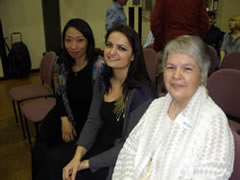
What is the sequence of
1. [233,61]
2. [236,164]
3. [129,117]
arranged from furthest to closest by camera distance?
[233,61] < [129,117] < [236,164]

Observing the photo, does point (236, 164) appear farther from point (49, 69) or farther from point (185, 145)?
point (49, 69)

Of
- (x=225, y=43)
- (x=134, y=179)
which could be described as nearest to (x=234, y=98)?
(x=134, y=179)

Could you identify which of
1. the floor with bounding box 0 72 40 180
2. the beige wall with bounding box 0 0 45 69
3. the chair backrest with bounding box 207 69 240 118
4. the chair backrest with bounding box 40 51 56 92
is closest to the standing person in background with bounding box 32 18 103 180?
the floor with bounding box 0 72 40 180

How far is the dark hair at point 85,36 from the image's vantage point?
1.79 metres

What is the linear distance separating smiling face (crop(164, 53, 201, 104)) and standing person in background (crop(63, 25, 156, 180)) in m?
0.35

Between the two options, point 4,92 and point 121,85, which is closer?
point 121,85

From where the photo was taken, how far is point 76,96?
6.04 feet

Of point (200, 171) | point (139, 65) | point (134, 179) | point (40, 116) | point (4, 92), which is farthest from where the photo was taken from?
point (4, 92)

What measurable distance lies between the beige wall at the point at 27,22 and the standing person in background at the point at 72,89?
10.8ft

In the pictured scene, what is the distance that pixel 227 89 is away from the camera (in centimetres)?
193

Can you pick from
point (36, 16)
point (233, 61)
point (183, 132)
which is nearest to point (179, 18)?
point (233, 61)

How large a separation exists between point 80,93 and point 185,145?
1019 millimetres

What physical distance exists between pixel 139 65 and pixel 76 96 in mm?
579

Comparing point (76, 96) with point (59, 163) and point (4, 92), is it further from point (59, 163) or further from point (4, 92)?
point (4, 92)
